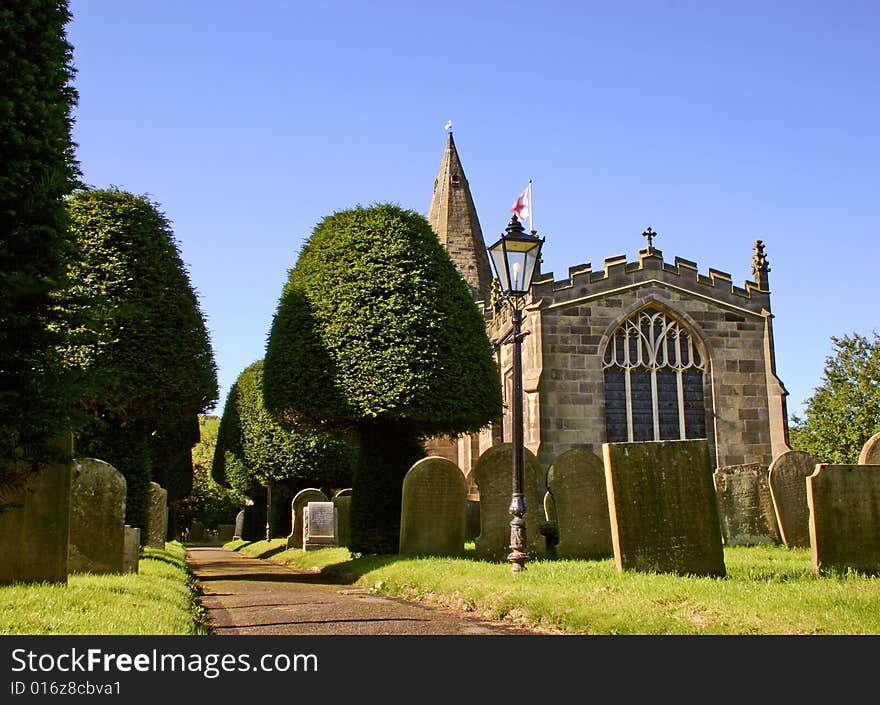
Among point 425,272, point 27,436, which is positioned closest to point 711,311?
point 425,272

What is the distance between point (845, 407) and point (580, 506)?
29.1 meters

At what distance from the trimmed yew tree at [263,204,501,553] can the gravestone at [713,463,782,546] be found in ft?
17.2

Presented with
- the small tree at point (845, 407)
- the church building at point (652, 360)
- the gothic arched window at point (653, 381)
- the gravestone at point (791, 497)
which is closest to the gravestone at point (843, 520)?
the gravestone at point (791, 497)

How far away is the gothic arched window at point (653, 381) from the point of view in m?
27.8

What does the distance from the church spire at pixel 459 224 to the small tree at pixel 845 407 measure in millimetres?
16169

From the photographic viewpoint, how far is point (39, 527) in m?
9.31

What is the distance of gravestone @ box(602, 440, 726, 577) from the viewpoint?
9.90 m

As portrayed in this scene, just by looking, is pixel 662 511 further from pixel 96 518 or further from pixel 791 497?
pixel 96 518

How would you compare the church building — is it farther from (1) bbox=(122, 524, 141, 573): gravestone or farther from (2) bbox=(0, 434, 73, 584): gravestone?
(2) bbox=(0, 434, 73, 584): gravestone

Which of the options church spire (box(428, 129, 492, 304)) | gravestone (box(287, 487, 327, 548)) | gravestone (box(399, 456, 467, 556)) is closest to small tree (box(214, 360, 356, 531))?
gravestone (box(287, 487, 327, 548))

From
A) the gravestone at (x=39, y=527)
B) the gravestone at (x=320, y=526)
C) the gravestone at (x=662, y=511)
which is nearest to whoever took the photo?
the gravestone at (x=39, y=527)

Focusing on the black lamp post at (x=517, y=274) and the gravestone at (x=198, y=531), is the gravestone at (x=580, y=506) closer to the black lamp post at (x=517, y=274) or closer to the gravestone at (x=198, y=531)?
the black lamp post at (x=517, y=274)

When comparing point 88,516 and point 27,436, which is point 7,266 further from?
point 88,516

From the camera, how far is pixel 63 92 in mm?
9016
